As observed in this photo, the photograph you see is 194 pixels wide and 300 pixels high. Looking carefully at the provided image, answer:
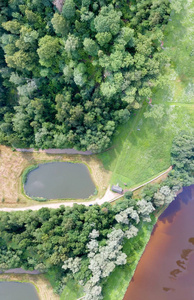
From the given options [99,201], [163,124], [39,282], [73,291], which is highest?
[163,124]

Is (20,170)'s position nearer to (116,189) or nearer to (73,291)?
(116,189)

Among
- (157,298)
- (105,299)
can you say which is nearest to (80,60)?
(105,299)

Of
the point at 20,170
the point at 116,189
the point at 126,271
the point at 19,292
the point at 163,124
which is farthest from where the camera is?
the point at 20,170

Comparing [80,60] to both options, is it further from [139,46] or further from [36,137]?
[36,137]

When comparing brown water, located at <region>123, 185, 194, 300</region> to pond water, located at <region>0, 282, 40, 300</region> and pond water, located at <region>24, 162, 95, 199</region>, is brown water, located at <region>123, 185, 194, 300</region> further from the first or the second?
pond water, located at <region>0, 282, 40, 300</region>

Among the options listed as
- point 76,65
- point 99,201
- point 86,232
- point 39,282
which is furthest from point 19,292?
point 76,65

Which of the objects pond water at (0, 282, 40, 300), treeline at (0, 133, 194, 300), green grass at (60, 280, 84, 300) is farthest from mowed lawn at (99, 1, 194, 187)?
pond water at (0, 282, 40, 300)
